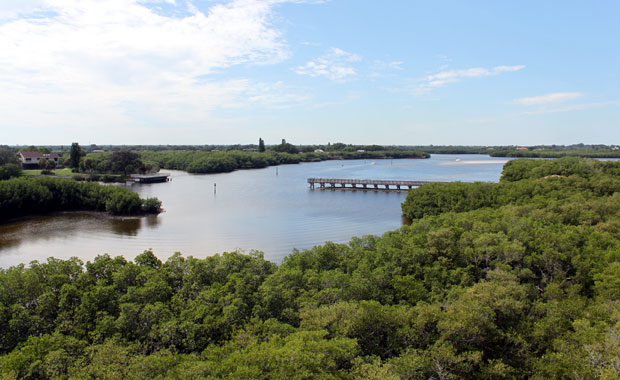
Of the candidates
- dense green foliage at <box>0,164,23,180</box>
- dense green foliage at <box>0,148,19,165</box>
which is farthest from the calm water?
dense green foliage at <box>0,148,19,165</box>

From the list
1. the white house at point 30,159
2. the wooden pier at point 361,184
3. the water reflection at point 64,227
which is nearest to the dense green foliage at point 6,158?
the white house at point 30,159

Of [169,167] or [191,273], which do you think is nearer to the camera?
[191,273]

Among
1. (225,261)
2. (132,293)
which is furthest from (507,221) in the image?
(132,293)

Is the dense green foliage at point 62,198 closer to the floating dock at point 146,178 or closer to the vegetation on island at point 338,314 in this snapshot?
the vegetation on island at point 338,314

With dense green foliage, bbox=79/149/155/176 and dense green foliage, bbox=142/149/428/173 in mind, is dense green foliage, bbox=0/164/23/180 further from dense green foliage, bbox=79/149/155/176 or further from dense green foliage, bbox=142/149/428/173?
dense green foliage, bbox=142/149/428/173

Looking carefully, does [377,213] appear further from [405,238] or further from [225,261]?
[225,261]

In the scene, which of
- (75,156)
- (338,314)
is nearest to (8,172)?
(75,156)

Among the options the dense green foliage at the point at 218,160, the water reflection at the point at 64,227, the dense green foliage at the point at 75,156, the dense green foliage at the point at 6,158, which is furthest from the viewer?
the dense green foliage at the point at 218,160
